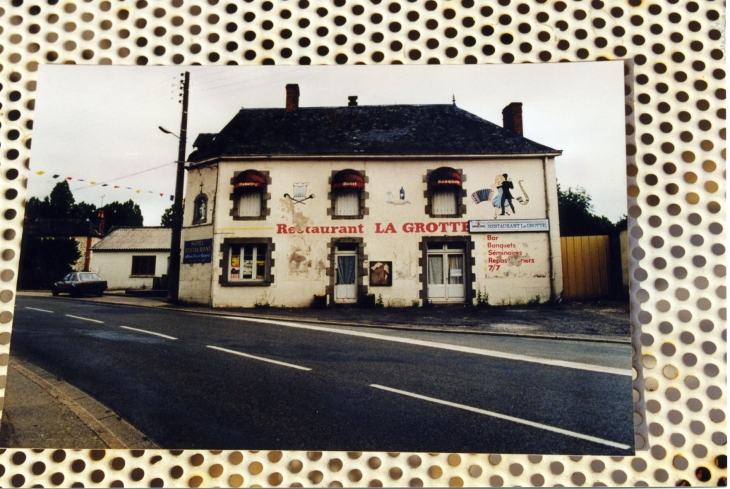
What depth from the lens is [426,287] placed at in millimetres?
2590

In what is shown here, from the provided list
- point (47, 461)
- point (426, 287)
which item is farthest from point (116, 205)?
point (426, 287)

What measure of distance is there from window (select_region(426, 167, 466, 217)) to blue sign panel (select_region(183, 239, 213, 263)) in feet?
4.33

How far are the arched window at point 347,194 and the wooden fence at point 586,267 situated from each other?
119cm

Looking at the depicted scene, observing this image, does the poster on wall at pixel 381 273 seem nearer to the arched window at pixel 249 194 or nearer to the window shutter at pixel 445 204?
the window shutter at pixel 445 204

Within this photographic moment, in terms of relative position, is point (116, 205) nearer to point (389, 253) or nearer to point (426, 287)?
point (389, 253)

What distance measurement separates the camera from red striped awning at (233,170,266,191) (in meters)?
2.64

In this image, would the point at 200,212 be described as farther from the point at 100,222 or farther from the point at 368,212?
the point at 368,212

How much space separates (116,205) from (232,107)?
0.89 meters

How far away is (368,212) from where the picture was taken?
8.55ft

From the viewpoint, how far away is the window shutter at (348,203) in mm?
2562

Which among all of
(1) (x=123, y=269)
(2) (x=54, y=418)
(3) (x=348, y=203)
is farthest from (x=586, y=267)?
(2) (x=54, y=418)

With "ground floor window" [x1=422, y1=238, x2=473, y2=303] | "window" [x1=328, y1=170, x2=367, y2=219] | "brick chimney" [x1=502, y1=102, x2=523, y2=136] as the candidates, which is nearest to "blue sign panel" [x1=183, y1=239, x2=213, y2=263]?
"window" [x1=328, y1=170, x2=367, y2=219]

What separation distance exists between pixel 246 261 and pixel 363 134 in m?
1.04

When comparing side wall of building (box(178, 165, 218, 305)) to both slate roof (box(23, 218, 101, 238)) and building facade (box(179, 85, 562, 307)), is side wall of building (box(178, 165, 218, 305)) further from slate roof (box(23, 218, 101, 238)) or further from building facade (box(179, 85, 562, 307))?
slate roof (box(23, 218, 101, 238))
